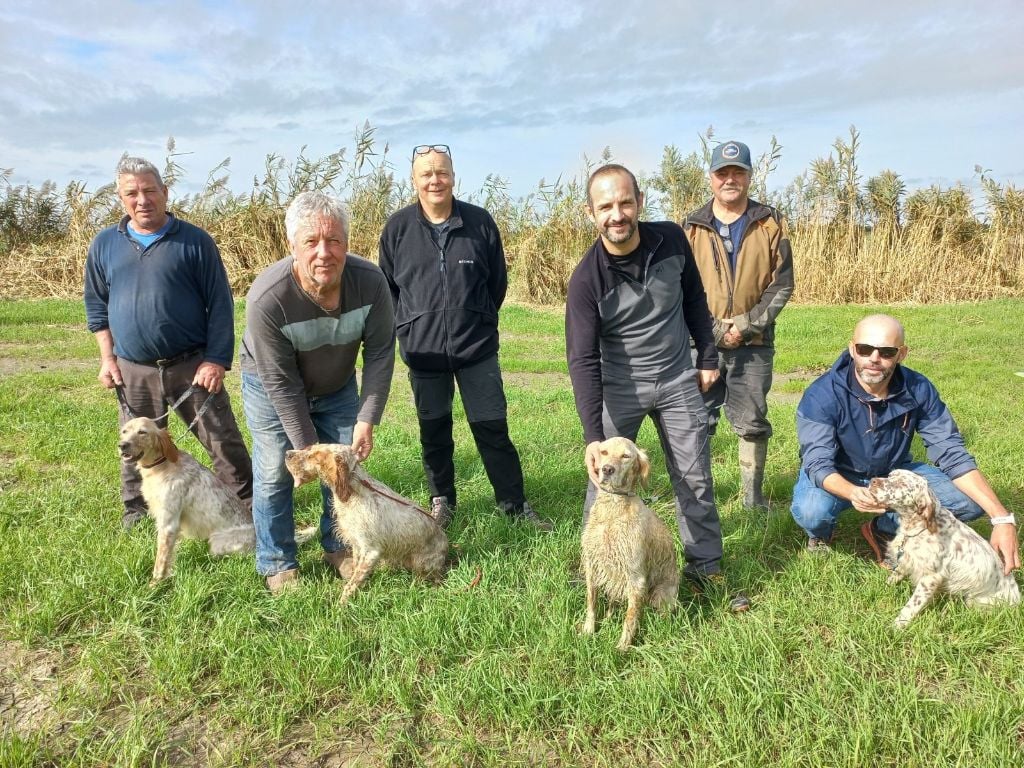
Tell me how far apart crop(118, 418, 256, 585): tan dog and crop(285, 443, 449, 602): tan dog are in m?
0.89

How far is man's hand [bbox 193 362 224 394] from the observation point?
4.53 m

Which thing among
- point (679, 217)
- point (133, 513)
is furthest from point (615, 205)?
point (679, 217)

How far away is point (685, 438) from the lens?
3754 mm

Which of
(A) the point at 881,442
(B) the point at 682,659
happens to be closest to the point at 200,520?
(B) the point at 682,659

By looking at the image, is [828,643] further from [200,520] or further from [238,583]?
[200,520]

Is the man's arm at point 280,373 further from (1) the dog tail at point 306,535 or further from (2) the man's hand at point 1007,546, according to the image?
(2) the man's hand at point 1007,546

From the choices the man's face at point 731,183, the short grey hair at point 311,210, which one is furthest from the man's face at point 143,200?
the man's face at point 731,183

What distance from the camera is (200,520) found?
167 inches

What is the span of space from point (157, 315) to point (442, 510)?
7.74 ft

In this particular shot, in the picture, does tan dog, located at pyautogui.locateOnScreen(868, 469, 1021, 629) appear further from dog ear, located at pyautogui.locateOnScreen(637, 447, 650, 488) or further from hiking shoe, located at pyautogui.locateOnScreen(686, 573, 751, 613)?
dog ear, located at pyautogui.locateOnScreen(637, 447, 650, 488)

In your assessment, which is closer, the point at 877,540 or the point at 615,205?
the point at 615,205

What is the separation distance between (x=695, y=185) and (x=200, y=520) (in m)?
16.2

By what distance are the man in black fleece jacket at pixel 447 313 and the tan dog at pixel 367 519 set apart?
2.92 ft

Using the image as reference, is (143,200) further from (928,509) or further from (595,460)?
(928,509)
